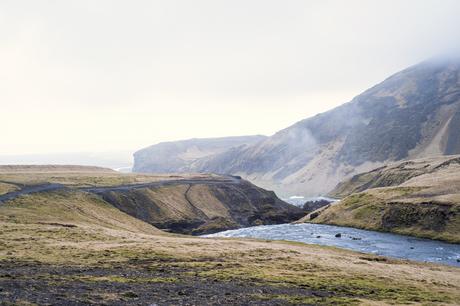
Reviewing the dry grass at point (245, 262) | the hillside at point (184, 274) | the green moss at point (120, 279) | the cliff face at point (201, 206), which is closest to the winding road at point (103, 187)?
the cliff face at point (201, 206)

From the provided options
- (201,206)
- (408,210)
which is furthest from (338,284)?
(201,206)

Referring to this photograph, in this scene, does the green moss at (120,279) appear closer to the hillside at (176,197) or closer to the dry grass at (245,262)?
the dry grass at (245,262)

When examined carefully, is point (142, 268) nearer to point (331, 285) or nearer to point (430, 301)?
point (331, 285)

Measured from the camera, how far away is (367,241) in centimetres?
10138

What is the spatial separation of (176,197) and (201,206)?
32.2 ft

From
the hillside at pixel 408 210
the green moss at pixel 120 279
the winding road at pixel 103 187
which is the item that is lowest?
the hillside at pixel 408 210

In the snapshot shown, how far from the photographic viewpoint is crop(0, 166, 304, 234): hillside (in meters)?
131

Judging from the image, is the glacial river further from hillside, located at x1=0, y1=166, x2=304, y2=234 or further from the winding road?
the winding road

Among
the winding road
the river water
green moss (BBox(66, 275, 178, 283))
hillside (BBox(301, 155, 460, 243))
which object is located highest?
the winding road

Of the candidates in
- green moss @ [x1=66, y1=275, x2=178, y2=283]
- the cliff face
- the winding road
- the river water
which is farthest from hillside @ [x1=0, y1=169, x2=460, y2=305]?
the cliff face

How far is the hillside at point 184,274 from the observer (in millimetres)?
37438

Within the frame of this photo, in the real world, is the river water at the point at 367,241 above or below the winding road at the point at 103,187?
below

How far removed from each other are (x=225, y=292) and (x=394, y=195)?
10687cm

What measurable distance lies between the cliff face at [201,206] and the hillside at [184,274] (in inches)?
2158
